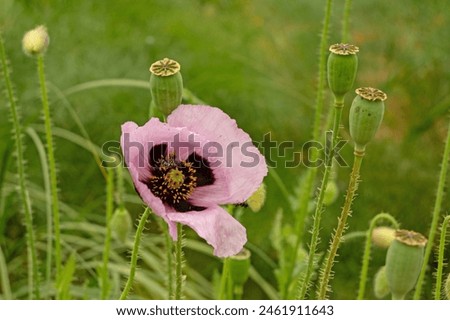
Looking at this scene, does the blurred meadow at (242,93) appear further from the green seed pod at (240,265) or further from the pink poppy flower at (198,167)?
the pink poppy flower at (198,167)

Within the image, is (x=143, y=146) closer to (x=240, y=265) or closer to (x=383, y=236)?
(x=240, y=265)

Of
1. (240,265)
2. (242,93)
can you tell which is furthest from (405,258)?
(242,93)

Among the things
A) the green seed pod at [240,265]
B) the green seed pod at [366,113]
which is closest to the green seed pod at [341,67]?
the green seed pod at [366,113]

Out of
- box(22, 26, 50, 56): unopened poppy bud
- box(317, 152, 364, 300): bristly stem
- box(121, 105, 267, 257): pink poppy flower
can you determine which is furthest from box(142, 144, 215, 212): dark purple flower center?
box(22, 26, 50, 56): unopened poppy bud
